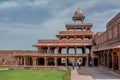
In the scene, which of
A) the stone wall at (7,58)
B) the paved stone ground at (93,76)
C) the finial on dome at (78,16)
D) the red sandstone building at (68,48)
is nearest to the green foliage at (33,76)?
the paved stone ground at (93,76)

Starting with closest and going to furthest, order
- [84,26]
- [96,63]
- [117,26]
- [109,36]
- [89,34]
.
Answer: [117,26] < [109,36] < [96,63] < [89,34] < [84,26]

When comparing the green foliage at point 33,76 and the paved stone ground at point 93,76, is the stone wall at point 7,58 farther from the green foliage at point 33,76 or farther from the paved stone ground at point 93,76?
the paved stone ground at point 93,76

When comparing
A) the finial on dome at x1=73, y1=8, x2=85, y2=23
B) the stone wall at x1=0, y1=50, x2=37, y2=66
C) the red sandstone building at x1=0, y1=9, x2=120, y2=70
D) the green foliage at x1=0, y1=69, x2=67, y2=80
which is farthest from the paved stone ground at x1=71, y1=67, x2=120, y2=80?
the finial on dome at x1=73, y1=8, x2=85, y2=23

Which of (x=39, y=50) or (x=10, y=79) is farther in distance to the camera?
(x=39, y=50)

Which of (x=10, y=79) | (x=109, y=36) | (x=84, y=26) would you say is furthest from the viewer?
(x=84, y=26)

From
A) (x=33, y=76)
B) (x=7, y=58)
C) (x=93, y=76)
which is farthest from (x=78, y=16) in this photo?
(x=93, y=76)

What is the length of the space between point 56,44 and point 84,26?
9306 millimetres

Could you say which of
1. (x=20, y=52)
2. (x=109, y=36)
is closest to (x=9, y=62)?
(x=20, y=52)

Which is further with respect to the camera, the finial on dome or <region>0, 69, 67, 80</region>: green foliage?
the finial on dome

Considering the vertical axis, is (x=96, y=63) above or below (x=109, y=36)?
below

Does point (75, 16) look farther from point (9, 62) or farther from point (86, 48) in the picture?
point (9, 62)

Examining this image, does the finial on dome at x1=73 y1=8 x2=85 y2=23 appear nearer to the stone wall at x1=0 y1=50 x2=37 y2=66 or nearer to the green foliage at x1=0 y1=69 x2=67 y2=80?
the stone wall at x1=0 y1=50 x2=37 y2=66

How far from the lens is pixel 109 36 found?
3381 cm

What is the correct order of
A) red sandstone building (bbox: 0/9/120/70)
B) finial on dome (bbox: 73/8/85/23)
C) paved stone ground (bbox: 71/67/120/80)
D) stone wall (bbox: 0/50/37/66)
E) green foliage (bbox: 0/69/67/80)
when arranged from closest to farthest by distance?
paved stone ground (bbox: 71/67/120/80), green foliage (bbox: 0/69/67/80), red sandstone building (bbox: 0/9/120/70), stone wall (bbox: 0/50/37/66), finial on dome (bbox: 73/8/85/23)
